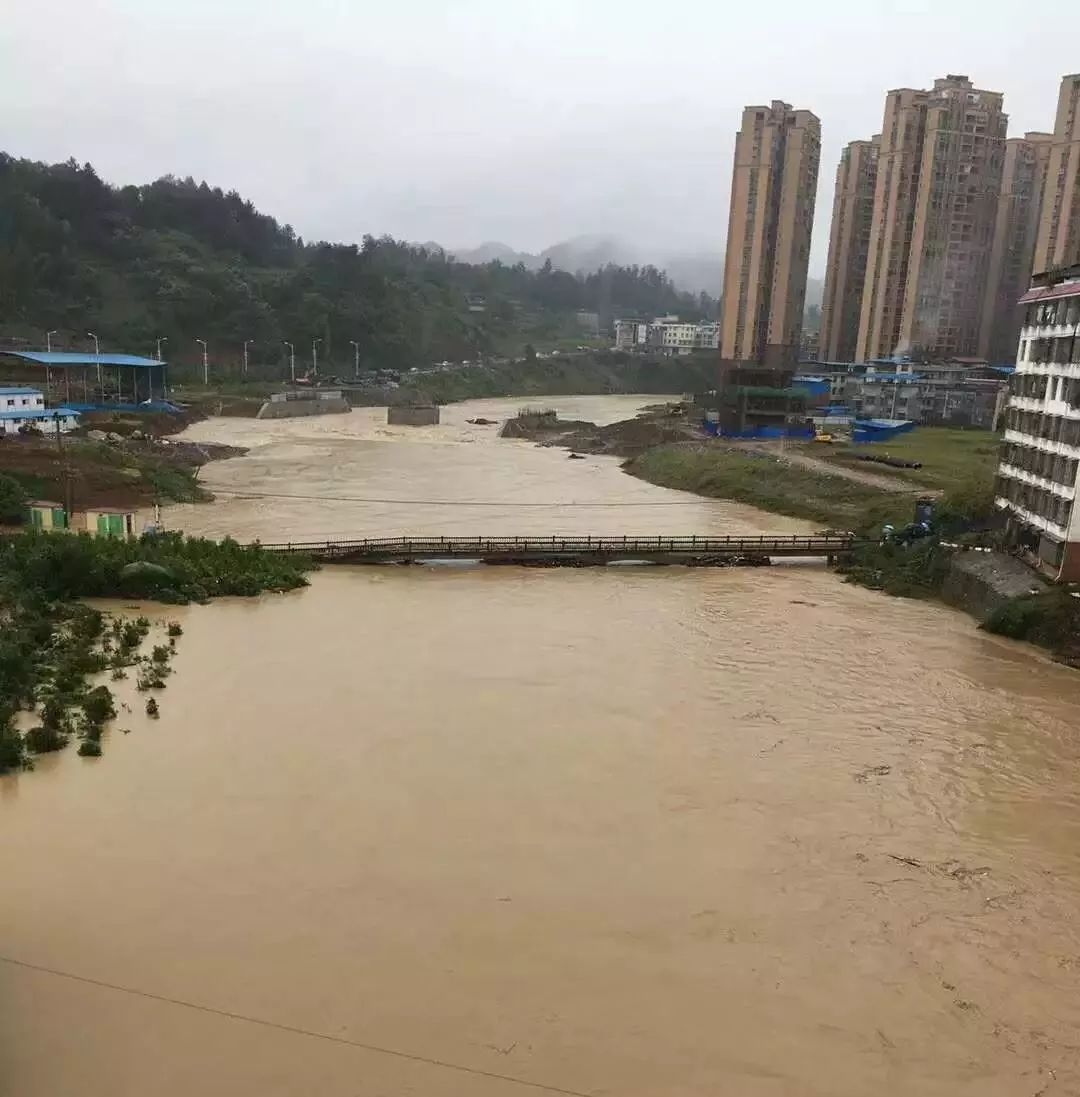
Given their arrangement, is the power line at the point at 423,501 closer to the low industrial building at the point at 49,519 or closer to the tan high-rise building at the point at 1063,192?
the low industrial building at the point at 49,519

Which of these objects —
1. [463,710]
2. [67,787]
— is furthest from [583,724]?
[67,787]

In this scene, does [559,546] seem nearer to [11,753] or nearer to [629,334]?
[11,753]

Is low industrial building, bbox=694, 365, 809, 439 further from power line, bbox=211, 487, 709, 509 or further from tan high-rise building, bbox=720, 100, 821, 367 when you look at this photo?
power line, bbox=211, 487, 709, 509

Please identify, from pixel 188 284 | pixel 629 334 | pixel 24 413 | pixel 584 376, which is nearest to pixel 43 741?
pixel 24 413

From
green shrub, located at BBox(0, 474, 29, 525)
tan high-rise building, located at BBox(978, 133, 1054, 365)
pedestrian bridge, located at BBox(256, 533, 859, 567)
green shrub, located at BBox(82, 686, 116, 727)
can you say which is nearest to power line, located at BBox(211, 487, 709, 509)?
pedestrian bridge, located at BBox(256, 533, 859, 567)

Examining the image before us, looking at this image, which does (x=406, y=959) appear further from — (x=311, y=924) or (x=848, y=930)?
(x=848, y=930)

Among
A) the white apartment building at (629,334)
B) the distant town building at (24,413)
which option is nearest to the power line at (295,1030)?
the distant town building at (24,413)
